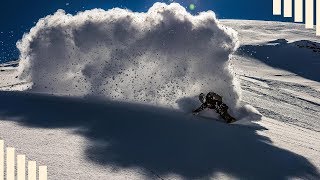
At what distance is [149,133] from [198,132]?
960 mm

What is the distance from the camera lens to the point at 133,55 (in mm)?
11375

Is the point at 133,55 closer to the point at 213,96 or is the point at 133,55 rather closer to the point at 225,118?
the point at 213,96

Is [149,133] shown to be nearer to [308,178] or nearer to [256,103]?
[308,178]

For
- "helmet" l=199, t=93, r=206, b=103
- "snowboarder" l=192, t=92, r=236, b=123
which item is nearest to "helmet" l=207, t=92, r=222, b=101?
"snowboarder" l=192, t=92, r=236, b=123

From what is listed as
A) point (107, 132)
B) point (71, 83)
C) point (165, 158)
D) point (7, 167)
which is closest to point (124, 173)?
point (165, 158)

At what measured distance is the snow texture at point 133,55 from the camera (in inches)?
425

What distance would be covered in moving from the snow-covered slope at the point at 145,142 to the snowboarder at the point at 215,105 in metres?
0.47

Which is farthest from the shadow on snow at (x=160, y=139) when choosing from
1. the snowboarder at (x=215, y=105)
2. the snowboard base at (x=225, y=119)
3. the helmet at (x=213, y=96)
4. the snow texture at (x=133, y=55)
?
the snow texture at (x=133, y=55)

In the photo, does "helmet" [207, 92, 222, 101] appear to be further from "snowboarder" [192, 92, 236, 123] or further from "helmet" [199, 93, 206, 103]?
"helmet" [199, 93, 206, 103]

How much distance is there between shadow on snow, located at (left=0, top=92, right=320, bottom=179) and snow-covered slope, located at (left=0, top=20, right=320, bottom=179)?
0.01m

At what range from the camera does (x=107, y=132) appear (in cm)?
696

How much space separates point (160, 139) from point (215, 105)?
3.10 metres

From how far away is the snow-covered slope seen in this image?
5.51 metres

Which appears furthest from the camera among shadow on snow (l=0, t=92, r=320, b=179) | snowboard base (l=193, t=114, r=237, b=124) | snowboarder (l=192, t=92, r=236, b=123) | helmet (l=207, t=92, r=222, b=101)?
helmet (l=207, t=92, r=222, b=101)
